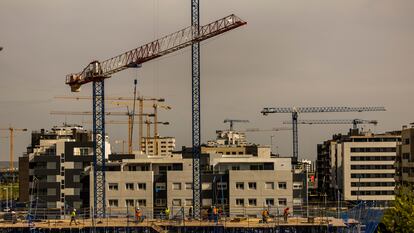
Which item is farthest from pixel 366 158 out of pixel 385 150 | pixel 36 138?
pixel 36 138

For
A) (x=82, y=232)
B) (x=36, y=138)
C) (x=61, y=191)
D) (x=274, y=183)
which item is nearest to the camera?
(x=82, y=232)

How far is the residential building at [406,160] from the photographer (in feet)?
269

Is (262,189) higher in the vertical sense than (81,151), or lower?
lower

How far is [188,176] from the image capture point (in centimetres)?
7581

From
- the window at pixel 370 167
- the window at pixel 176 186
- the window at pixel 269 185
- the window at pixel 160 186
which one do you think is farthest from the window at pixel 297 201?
the window at pixel 370 167

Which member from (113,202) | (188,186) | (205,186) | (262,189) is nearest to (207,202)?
(205,186)

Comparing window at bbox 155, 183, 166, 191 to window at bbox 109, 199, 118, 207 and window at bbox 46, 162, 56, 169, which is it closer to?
window at bbox 109, 199, 118, 207

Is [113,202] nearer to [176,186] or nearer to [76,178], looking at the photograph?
[176,186]

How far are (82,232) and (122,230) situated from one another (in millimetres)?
2774

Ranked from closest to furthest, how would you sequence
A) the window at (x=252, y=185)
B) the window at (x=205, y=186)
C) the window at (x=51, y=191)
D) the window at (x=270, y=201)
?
1. the window at (x=270, y=201)
2. the window at (x=252, y=185)
3. the window at (x=205, y=186)
4. the window at (x=51, y=191)

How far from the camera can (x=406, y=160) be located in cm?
8406

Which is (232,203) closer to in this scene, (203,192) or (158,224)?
(203,192)

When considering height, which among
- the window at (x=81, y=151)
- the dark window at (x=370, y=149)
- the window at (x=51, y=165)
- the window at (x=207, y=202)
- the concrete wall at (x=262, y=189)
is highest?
the dark window at (x=370, y=149)

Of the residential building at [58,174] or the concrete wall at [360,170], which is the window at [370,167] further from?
the residential building at [58,174]
